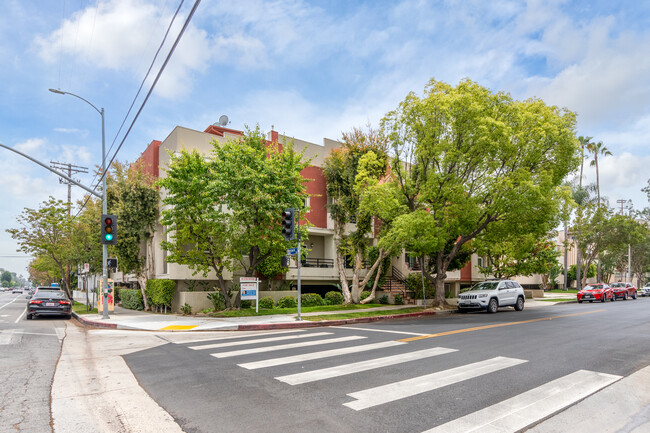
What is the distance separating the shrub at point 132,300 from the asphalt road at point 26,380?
13.4 metres

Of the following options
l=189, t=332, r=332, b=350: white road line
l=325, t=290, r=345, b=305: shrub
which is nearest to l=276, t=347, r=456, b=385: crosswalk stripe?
l=189, t=332, r=332, b=350: white road line

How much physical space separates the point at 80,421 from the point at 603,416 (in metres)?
6.86

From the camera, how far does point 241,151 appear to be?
65.6 ft

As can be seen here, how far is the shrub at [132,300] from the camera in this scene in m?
27.3

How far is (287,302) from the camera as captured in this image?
24328mm

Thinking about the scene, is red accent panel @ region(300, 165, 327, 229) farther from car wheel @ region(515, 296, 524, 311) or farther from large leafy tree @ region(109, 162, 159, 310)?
car wheel @ region(515, 296, 524, 311)

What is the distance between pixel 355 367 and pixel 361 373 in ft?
1.72

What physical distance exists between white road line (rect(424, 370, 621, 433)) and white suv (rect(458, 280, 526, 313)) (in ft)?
49.3

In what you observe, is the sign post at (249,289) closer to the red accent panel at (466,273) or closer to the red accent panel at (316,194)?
the red accent panel at (316,194)

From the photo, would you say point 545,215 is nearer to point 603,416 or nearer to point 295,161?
point 295,161

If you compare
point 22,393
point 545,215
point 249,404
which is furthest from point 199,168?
point 545,215

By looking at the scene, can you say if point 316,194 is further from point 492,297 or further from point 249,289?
point 492,297

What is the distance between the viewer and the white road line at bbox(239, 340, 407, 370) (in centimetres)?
880

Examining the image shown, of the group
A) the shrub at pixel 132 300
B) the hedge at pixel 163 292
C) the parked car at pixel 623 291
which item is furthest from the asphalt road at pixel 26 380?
the parked car at pixel 623 291
